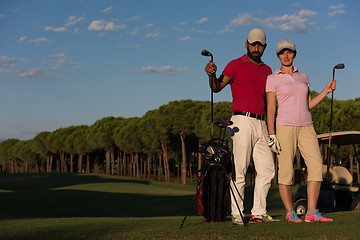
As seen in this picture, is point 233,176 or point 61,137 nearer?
point 233,176

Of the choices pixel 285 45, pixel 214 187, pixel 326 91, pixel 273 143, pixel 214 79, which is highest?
pixel 285 45

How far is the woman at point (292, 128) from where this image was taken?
7.66 m

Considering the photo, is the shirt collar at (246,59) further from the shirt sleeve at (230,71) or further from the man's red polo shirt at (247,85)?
the shirt sleeve at (230,71)

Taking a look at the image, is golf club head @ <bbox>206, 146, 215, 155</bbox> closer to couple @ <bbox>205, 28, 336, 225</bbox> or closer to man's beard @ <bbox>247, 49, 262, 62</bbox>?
couple @ <bbox>205, 28, 336, 225</bbox>

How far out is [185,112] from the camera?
58188mm

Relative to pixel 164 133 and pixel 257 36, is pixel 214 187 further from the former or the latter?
pixel 164 133

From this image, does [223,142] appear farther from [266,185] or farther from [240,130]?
[266,185]

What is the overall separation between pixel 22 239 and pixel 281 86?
16.6ft

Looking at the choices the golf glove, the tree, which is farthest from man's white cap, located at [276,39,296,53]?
the tree

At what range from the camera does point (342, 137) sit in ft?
41.3

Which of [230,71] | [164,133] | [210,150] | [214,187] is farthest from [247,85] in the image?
[164,133]

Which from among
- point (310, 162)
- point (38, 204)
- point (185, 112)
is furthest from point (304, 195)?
point (185, 112)

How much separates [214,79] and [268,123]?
3.88 feet

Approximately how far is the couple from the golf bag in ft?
0.69
